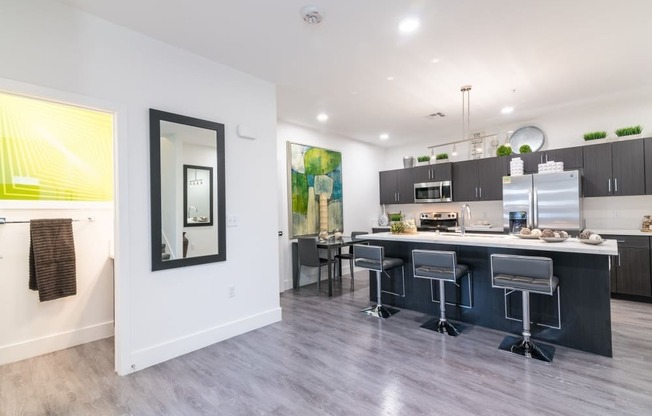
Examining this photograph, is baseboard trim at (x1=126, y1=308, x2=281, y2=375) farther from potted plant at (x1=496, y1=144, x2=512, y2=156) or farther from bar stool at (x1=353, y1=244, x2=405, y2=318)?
potted plant at (x1=496, y1=144, x2=512, y2=156)

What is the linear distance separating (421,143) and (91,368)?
6.81 meters

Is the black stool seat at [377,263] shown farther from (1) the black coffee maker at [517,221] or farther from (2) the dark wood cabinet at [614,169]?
(2) the dark wood cabinet at [614,169]

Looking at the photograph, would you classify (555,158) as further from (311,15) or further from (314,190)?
(311,15)

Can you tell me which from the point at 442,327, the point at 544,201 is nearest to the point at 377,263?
the point at 442,327

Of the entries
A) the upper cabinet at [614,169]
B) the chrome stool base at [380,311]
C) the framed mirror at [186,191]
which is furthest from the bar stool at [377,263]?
the upper cabinet at [614,169]

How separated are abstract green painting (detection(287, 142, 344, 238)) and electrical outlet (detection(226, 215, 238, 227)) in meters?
2.05

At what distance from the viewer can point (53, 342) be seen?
3098mm

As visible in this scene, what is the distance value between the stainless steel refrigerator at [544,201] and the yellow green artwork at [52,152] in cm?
573

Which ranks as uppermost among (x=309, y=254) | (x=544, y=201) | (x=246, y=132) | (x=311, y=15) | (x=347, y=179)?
(x=311, y=15)

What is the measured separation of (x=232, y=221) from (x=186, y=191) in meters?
0.59

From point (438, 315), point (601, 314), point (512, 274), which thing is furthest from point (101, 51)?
point (601, 314)

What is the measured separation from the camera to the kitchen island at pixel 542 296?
2.73 metres

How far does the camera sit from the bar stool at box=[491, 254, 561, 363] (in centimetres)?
262

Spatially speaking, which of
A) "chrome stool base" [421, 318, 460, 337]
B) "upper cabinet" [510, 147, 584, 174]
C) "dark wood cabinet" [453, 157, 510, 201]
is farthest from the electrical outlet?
"upper cabinet" [510, 147, 584, 174]
